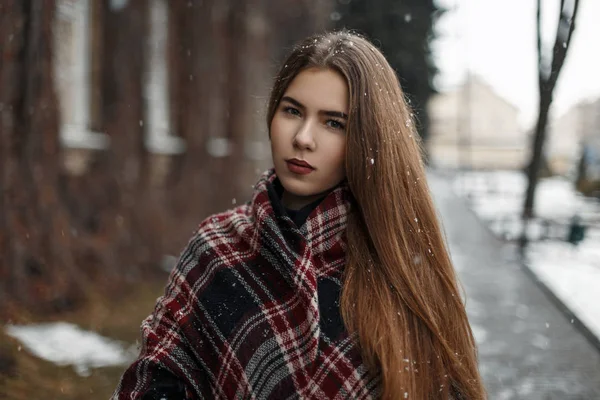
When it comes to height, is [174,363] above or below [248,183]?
above

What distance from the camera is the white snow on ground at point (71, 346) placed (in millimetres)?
5797

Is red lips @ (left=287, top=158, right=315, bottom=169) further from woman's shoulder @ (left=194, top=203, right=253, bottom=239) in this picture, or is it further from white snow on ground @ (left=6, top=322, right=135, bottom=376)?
white snow on ground @ (left=6, top=322, right=135, bottom=376)

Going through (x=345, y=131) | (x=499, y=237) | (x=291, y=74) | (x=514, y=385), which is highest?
(x=291, y=74)

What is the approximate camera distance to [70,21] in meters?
9.91

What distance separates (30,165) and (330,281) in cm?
482

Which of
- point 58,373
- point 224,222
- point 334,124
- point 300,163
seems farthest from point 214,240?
point 58,373

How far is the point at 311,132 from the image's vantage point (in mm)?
2262

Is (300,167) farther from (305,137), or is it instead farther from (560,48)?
(560,48)

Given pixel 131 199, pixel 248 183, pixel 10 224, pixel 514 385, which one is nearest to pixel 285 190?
pixel 514 385

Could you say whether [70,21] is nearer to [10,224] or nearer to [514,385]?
[10,224]

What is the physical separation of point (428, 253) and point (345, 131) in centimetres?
45

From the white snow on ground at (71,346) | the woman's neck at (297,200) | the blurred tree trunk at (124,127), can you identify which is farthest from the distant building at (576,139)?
the blurred tree trunk at (124,127)

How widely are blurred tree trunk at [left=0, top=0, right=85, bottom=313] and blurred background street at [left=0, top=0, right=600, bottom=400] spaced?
15 millimetres

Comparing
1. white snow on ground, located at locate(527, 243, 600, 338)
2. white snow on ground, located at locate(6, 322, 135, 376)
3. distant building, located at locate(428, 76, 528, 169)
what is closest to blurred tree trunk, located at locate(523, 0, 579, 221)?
white snow on ground, located at locate(527, 243, 600, 338)
